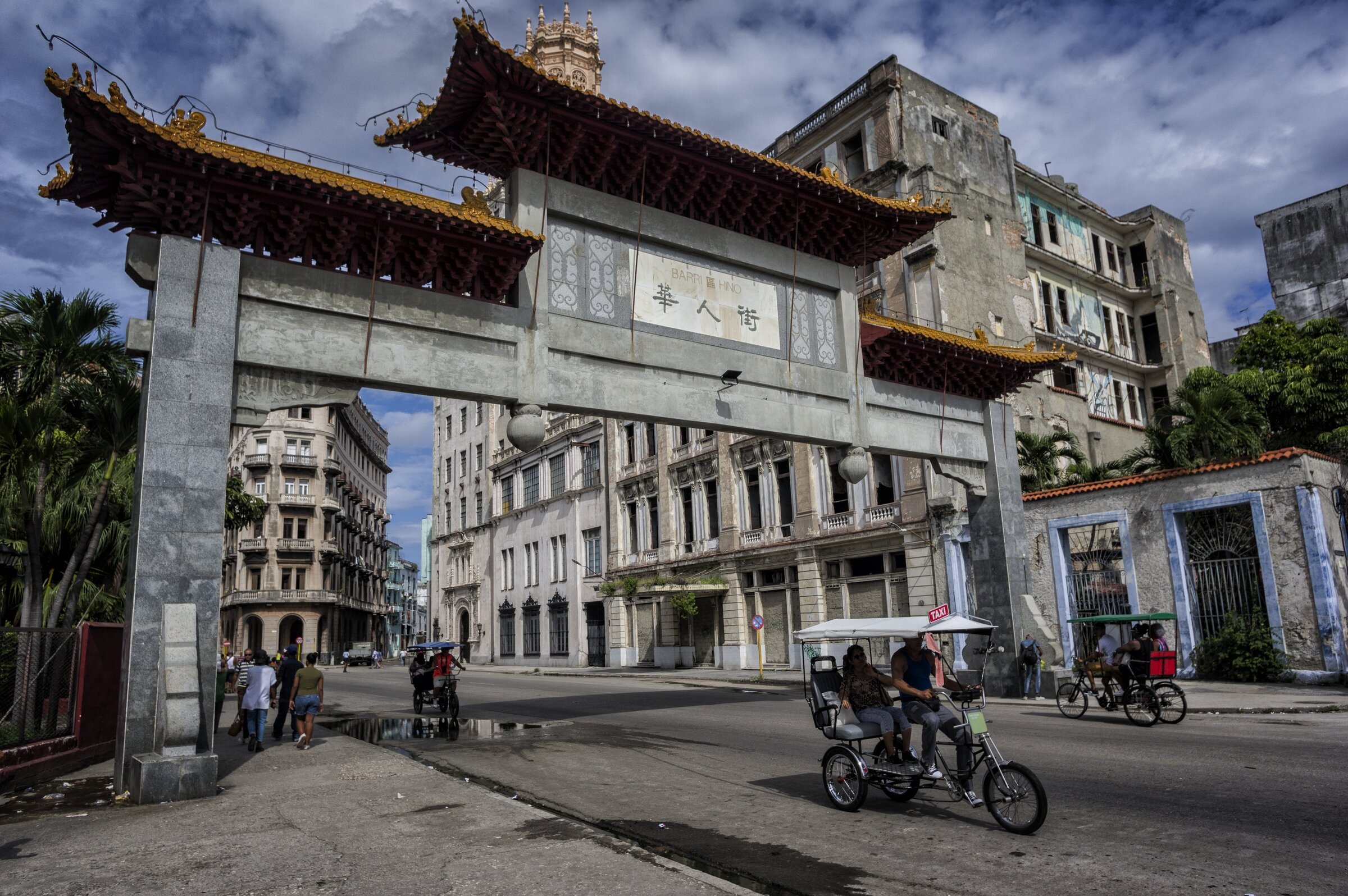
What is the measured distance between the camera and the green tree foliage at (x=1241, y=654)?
72.9ft

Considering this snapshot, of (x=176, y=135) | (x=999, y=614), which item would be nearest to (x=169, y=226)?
(x=176, y=135)

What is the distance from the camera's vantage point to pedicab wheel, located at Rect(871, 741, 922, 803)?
8641mm

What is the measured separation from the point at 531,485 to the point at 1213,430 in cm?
3748

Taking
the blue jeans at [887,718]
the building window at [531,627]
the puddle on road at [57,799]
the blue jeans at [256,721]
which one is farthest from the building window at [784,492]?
the puddle on road at [57,799]

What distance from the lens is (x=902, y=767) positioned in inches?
336

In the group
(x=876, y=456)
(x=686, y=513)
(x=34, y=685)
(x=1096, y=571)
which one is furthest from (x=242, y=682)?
(x=1096, y=571)

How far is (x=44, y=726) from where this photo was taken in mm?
12125

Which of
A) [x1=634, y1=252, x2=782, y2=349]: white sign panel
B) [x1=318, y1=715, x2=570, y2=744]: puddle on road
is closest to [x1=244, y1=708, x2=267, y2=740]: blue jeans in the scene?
[x1=318, y1=715, x2=570, y2=744]: puddle on road

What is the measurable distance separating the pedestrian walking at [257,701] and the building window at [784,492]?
2319cm

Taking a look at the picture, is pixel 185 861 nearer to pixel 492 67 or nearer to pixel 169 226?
pixel 169 226

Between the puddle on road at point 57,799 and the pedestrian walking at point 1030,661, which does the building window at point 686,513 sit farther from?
the puddle on road at point 57,799

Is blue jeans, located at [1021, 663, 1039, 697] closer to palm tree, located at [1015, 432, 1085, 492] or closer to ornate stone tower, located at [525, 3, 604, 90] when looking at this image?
palm tree, located at [1015, 432, 1085, 492]

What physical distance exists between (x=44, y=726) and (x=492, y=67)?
11.2 m

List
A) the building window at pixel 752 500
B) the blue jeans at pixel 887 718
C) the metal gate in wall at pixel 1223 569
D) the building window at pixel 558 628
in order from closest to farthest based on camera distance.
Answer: the blue jeans at pixel 887 718 < the metal gate in wall at pixel 1223 569 < the building window at pixel 752 500 < the building window at pixel 558 628
